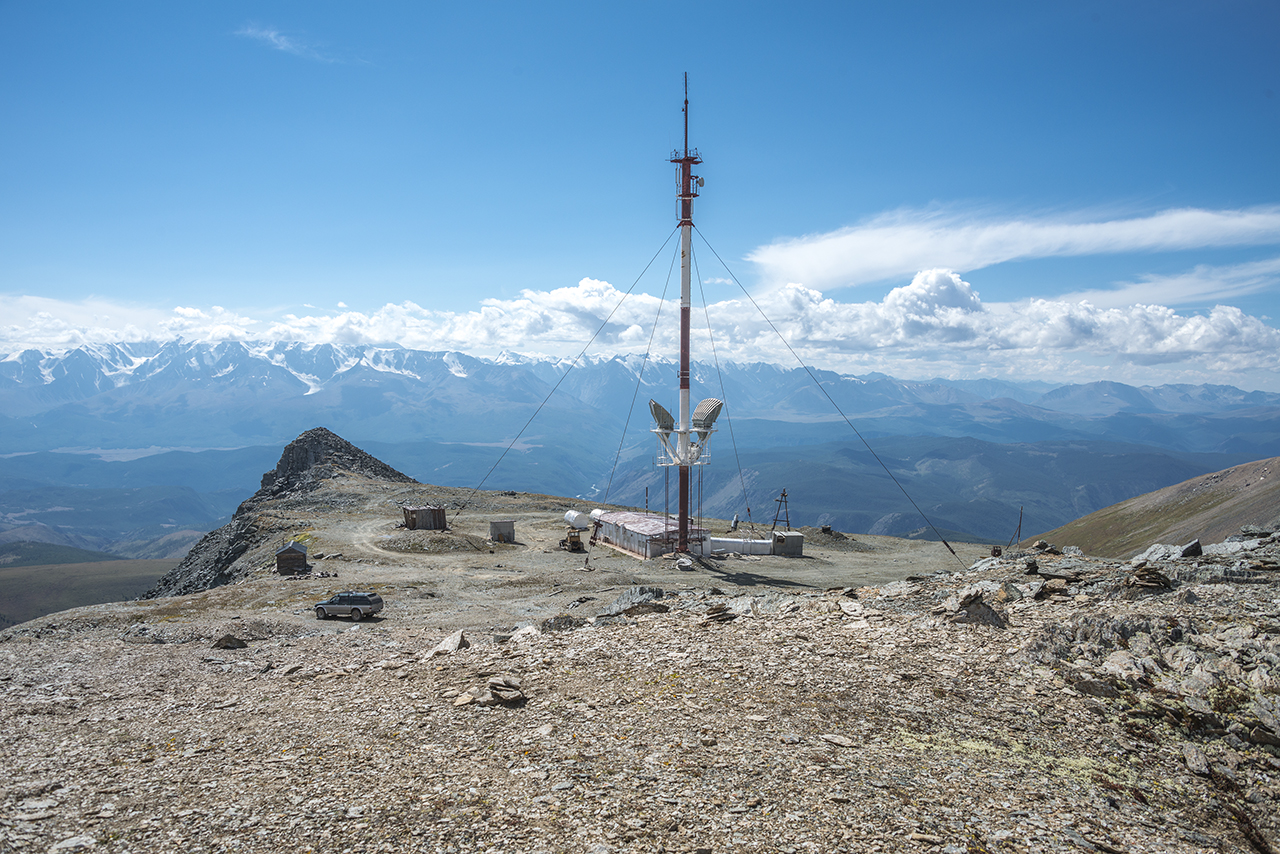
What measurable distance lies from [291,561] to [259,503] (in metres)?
51.6

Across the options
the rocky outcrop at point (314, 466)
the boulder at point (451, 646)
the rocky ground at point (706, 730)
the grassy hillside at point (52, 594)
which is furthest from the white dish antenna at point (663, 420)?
the grassy hillside at point (52, 594)

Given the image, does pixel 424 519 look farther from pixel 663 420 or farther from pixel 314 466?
pixel 314 466

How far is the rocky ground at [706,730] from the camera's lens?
10320 mm

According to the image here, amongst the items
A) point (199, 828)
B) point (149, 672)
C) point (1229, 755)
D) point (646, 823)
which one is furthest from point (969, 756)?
point (149, 672)

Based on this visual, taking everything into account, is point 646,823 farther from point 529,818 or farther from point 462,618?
point 462,618

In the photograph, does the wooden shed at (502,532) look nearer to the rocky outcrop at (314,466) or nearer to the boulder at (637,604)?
the boulder at (637,604)

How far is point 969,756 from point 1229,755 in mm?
4947

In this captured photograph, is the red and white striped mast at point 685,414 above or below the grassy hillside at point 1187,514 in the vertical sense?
above

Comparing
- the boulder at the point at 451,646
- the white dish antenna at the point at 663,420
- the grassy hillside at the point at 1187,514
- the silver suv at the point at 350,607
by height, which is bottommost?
the grassy hillside at the point at 1187,514

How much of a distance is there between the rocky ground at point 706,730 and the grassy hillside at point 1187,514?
73.6 m

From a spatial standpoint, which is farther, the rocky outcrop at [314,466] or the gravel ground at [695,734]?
the rocky outcrop at [314,466]

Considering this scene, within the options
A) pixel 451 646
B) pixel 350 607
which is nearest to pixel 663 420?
pixel 350 607

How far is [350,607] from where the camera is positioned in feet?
106

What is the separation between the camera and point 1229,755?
486 inches
